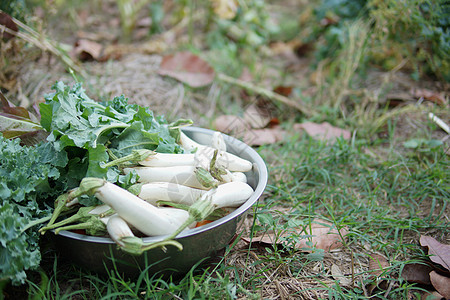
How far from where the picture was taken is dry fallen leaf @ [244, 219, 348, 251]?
4.78 feet

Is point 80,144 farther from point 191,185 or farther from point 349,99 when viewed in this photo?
point 349,99

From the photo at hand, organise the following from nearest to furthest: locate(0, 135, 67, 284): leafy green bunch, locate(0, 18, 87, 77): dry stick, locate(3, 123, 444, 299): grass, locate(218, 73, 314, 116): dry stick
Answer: locate(0, 135, 67, 284): leafy green bunch → locate(3, 123, 444, 299): grass → locate(0, 18, 87, 77): dry stick → locate(218, 73, 314, 116): dry stick

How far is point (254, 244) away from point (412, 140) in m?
1.24

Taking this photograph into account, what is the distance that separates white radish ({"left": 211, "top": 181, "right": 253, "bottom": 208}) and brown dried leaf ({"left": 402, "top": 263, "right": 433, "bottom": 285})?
66cm

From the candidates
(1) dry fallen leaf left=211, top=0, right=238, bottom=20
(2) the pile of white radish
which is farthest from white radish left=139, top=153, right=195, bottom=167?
(1) dry fallen leaf left=211, top=0, right=238, bottom=20

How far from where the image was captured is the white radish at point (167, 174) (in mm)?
1350

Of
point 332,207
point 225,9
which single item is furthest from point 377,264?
point 225,9

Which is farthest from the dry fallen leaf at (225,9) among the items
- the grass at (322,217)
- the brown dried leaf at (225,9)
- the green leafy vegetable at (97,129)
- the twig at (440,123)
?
the green leafy vegetable at (97,129)

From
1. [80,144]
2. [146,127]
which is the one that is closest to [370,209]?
[146,127]

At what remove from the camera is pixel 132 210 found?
1.14 metres

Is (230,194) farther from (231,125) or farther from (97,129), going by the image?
(231,125)

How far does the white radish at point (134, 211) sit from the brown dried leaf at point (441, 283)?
937mm

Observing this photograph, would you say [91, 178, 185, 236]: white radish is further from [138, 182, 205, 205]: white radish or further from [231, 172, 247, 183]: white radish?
[231, 172, 247, 183]: white radish

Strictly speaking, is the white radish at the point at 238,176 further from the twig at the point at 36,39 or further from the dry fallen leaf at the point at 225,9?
the dry fallen leaf at the point at 225,9
